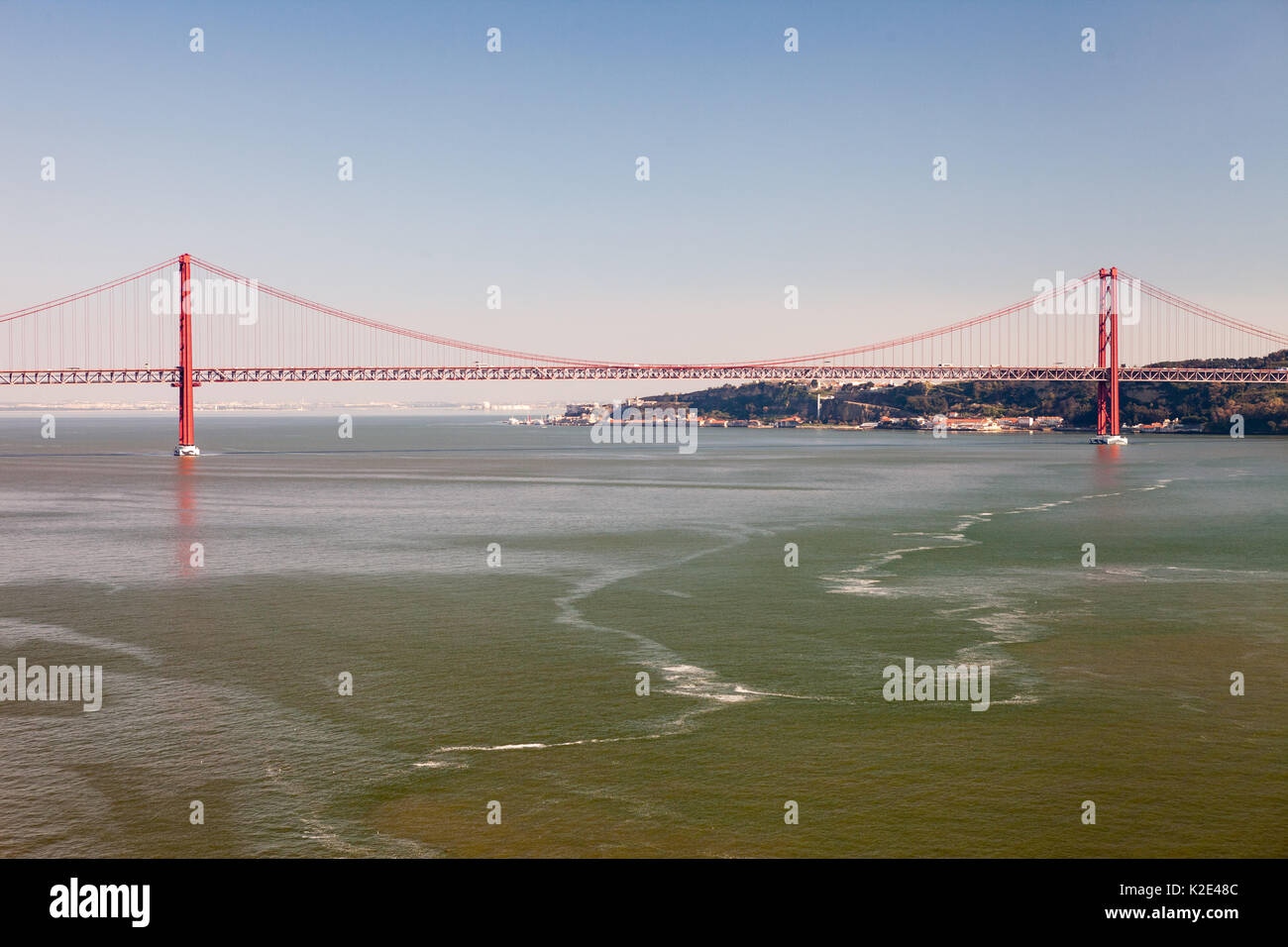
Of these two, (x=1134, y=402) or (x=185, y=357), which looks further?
(x=1134, y=402)

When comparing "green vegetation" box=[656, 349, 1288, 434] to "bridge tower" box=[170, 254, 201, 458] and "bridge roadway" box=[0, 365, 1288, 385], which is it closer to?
"bridge roadway" box=[0, 365, 1288, 385]

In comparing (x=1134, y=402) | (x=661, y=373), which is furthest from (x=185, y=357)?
(x=1134, y=402)

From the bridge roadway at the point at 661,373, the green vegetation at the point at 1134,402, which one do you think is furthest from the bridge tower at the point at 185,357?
the green vegetation at the point at 1134,402

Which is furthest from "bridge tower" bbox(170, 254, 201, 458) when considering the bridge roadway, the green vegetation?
the green vegetation

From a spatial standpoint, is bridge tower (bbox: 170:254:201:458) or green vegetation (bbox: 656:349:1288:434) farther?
green vegetation (bbox: 656:349:1288:434)

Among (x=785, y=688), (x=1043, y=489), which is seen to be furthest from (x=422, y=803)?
(x=1043, y=489)

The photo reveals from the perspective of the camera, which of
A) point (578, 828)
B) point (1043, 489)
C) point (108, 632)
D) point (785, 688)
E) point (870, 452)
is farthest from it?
point (870, 452)

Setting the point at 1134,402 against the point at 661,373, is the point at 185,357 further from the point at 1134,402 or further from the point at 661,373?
the point at 1134,402

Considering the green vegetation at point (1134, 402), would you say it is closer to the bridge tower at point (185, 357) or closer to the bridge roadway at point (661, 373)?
the bridge roadway at point (661, 373)

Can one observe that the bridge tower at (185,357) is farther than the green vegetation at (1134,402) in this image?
No
